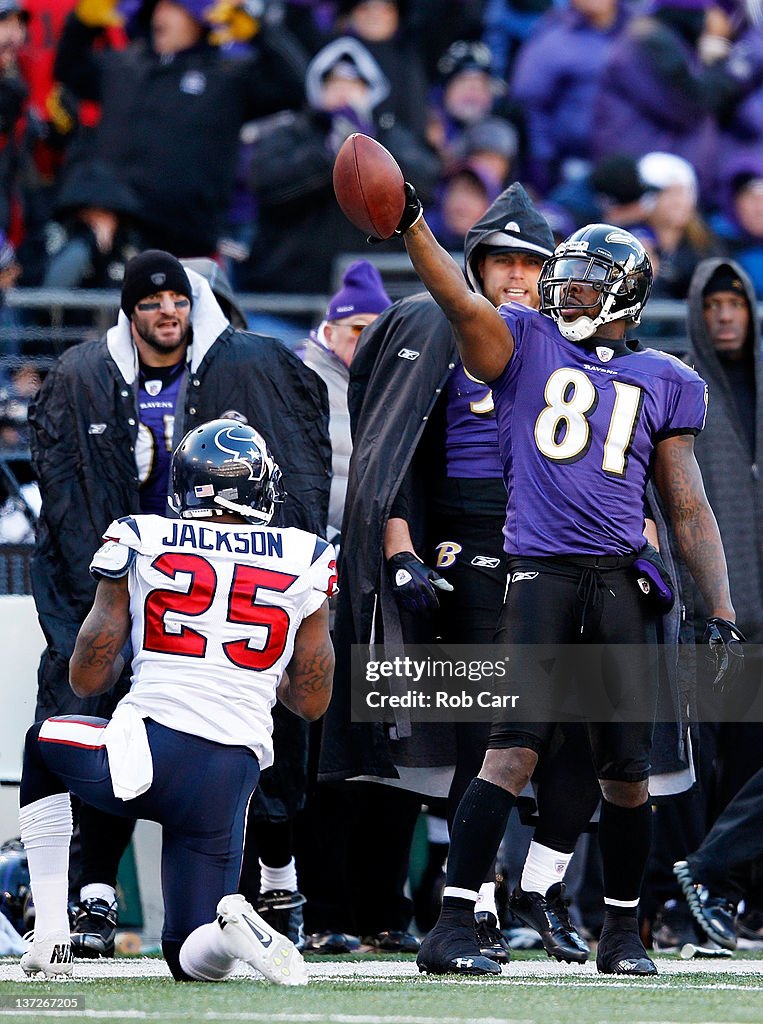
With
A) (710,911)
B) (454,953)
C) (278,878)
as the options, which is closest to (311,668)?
(454,953)

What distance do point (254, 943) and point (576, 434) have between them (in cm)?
167

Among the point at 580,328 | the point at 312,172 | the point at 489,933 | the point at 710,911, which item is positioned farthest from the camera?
the point at 312,172

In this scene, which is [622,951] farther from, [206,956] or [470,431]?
[470,431]

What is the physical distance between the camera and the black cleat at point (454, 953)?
5352mm

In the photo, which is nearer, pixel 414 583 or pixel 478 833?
pixel 478 833

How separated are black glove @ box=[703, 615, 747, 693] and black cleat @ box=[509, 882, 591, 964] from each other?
38.6 inches

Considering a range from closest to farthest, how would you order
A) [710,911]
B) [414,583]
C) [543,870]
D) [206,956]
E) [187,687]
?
1. [206,956]
2. [187,687]
3. [543,870]
4. [414,583]
5. [710,911]

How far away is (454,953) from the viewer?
5363 mm

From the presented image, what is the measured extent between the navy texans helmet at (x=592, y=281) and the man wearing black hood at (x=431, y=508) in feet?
3.20

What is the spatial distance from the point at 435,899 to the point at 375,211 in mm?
3178

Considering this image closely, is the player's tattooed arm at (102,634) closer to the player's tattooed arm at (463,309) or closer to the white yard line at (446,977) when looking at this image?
the white yard line at (446,977)

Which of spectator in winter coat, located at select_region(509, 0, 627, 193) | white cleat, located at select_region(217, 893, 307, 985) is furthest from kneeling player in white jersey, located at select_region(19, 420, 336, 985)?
spectator in winter coat, located at select_region(509, 0, 627, 193)

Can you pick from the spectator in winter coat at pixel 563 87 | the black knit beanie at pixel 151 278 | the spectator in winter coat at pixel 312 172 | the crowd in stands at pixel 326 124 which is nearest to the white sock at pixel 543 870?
the black knit beanie at pixel 151 278

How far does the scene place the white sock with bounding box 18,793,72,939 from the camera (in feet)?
17.2
